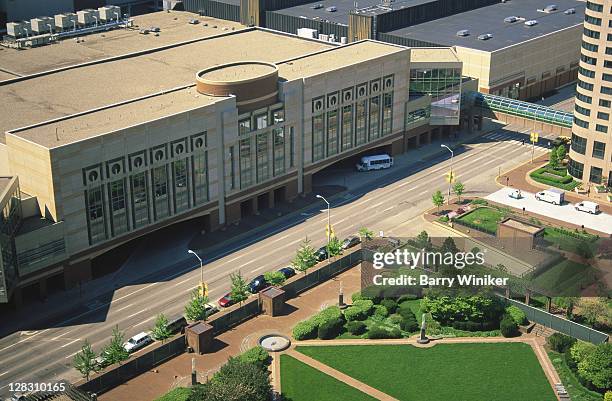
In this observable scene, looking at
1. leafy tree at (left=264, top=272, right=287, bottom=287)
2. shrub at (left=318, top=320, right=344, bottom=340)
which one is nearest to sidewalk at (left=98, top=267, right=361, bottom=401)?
leafy tree at (left=264, top=272, right=287, bottom=287)

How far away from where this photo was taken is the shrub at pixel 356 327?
108938mm

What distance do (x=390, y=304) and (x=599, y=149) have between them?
179 feet

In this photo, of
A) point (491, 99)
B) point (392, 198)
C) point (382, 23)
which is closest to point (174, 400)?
point (392, 198)

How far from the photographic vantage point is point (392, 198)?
146625 millimetres

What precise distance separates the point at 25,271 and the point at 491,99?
313 feet

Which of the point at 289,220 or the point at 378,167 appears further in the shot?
the point at 378,167

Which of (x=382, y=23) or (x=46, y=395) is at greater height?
(x=382, y=23)

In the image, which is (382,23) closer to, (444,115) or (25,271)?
(444,115)

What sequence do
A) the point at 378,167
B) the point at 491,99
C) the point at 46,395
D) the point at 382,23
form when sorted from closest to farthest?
1. the point at 46,395
2. the point at 378,167
3. the point at 491,99
4. the point at 382,23

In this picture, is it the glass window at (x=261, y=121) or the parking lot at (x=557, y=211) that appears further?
the parking lot at (x=557, y=211)

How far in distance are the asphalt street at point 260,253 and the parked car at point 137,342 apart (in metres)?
3.46

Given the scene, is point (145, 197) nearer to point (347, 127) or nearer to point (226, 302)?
point (226, 302)

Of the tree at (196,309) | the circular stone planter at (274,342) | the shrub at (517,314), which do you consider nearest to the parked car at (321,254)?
the circular stone planter at (274,342)

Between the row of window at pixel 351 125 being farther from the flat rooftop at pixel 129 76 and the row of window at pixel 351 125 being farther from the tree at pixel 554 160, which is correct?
the tree at pixel 554 160
